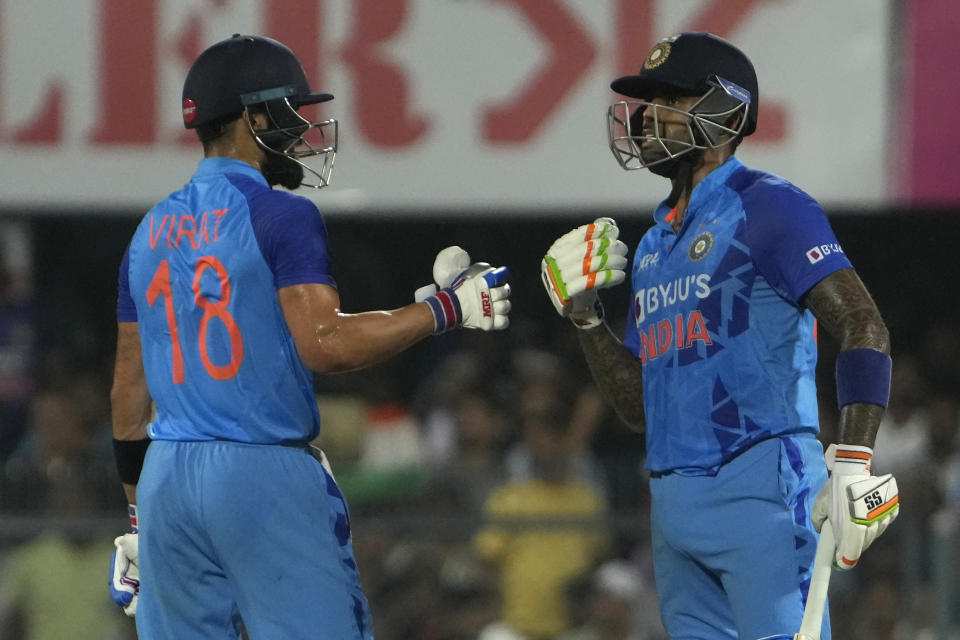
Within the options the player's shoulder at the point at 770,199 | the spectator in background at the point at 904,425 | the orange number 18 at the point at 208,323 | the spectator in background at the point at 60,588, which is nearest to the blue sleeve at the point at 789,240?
the player's shoulder at the point at 770,199

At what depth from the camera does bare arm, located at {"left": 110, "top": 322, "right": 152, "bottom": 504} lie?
180 inches

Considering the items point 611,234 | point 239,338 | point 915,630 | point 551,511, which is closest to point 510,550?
point 551,511

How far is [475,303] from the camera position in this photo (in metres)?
4.35

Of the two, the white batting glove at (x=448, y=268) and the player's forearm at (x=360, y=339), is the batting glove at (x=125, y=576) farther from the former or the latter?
the white batting glove at (x=448, y=268)

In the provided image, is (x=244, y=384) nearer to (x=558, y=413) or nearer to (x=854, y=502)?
(x=854, y=502)

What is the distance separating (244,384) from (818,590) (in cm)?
151

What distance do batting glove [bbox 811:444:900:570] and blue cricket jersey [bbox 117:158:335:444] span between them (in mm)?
1323

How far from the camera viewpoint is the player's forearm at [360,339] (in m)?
4.03

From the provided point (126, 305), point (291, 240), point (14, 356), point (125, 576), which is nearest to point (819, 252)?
point (291, 240)

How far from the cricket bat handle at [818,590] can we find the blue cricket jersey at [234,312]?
132 centimetres

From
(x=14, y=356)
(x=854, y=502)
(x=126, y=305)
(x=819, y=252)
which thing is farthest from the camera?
(x=14, y=356)

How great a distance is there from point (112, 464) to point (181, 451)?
323cm

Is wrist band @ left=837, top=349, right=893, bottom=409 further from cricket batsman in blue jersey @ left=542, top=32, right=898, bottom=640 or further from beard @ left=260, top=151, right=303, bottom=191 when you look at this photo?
beard @ left=260, top=151, right=303, bottom=191

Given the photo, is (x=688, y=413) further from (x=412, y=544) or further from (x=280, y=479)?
(x=412, y=544)
